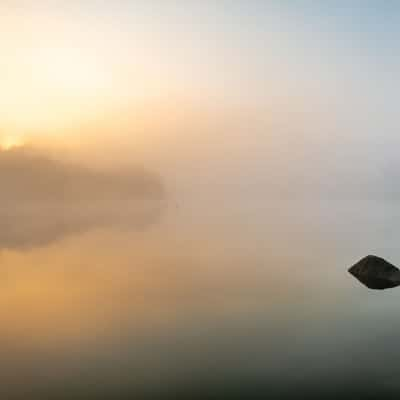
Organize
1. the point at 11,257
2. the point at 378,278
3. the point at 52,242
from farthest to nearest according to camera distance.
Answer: the point at 52,242
the point at 11,257
the point at 378,278

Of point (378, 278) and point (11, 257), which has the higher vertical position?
point (11, 257)

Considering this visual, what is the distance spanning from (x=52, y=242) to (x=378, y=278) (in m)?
41.0

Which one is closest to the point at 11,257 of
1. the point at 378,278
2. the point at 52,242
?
the point at 52,242

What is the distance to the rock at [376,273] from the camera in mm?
29247

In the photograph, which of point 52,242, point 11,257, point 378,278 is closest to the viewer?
point 378,278

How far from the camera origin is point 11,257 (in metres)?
45.8

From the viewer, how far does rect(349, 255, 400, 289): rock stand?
2925cm

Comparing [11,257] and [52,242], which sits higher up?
[52,242]

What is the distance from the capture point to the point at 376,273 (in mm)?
30406

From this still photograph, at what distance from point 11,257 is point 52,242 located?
574 inches

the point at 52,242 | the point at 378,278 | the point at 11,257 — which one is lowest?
the point at 378,278

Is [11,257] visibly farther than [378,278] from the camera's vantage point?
Yes

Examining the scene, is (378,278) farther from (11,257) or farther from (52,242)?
(52,242)

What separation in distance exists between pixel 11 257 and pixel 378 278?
1230 inches
